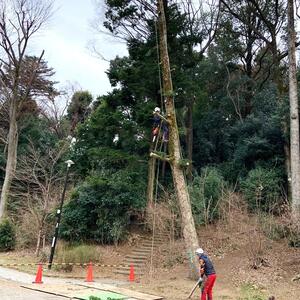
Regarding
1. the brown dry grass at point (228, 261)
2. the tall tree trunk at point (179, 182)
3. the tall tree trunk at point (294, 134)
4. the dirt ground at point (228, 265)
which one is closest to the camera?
the dirt ground at point (228, 265)

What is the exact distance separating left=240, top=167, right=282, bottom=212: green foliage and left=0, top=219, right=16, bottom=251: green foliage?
42.0 feet

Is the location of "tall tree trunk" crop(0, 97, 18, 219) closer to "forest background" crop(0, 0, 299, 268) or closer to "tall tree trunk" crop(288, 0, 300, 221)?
"forest background" crop(0, 0, 299, 268)

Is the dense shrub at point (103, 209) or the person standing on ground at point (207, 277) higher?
the dense shrub at point (103, 209)

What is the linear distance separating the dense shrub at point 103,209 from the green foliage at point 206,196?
9.17ft

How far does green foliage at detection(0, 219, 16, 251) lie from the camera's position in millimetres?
20609

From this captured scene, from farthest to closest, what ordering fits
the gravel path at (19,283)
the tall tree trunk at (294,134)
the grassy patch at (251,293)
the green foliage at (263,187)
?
the green foliage at (263,187) < the tall tree trunk at (294,134) < the grassy patch at (251,293) < the gravel path at (19,283)

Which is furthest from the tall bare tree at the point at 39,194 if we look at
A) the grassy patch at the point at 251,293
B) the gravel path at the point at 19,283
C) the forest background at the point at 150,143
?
the grassy patch at the point at 251,293

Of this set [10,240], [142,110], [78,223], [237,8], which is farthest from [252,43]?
[10,240]

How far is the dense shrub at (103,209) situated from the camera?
1927cm

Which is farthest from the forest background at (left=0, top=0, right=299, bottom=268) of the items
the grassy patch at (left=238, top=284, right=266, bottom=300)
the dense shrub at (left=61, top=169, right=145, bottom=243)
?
the grassy patch at (left=238, top=284, right=266, bottom=300)

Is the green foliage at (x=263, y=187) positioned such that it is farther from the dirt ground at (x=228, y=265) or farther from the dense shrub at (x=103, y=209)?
the dense shrub at (x=103, y=209)

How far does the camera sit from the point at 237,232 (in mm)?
17406

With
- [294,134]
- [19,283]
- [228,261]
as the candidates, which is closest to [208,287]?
[228,261]

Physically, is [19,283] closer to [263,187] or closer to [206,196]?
[206,196]
